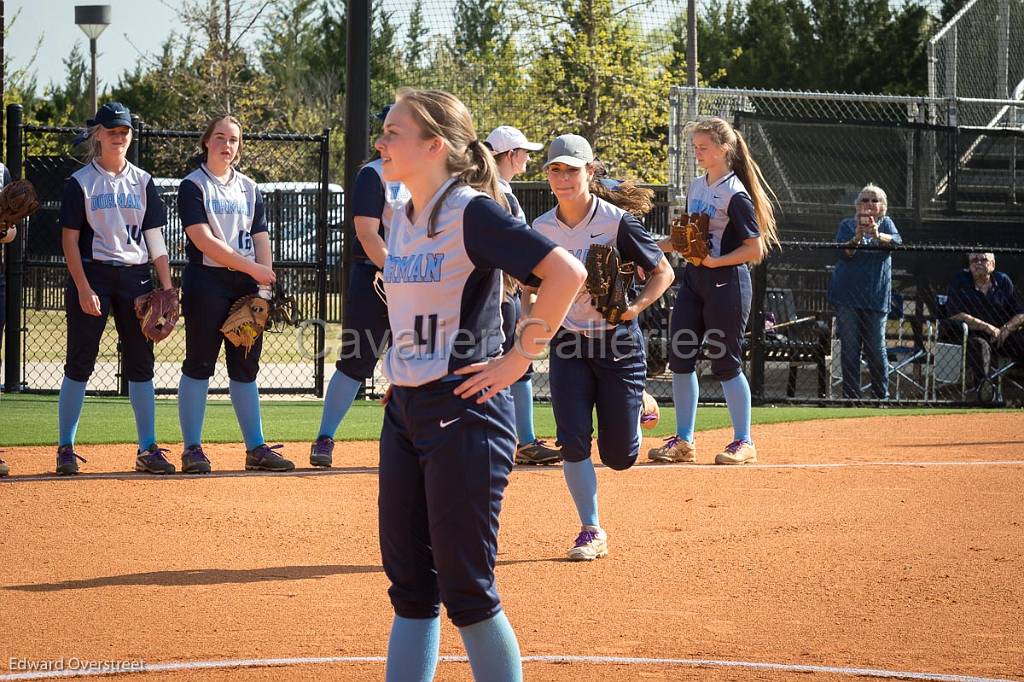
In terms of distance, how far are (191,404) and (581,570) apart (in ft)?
10.5

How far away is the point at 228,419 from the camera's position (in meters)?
10.9

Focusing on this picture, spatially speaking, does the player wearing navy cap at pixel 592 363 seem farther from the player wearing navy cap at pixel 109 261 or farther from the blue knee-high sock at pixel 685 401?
the player wearing navy cap at pixel 109 261

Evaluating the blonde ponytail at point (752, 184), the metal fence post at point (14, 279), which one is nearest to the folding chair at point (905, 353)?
the blonde ponytail at point (752, 184)

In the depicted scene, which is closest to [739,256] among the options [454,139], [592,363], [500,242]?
[592,363]

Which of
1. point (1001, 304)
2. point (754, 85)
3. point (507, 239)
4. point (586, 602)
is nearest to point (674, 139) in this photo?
point (1001, 304)

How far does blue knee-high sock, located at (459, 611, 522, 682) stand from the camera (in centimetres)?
337

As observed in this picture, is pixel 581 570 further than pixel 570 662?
Yes

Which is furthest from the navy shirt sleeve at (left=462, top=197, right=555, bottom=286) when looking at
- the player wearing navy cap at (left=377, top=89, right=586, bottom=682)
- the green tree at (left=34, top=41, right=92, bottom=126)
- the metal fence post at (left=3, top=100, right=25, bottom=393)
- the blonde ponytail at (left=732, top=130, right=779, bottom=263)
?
Result: the green tree at (left=34, top=41, right=92, bottom=126)

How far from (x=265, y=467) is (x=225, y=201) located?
1.74m

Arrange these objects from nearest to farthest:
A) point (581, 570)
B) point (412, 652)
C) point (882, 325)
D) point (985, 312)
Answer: point (412, 652), point (581, 570), point (882, 325), point (985, 312)

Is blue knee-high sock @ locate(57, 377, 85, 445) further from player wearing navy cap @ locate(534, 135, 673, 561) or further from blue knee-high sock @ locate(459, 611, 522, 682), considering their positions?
blue knee-high sock @ locate(459, 611, 522, 682)

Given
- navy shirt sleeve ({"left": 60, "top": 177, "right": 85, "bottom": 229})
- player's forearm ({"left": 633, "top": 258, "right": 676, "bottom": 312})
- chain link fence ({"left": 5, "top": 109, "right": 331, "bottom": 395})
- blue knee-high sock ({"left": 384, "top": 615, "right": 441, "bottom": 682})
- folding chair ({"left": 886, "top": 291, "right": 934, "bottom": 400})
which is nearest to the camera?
blue knee-high sock ({"left": 384, "top": 615, "right": 441, "bottom": 682})

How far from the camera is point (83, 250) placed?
772 centimetres

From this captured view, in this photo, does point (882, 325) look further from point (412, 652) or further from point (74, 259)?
point (412, 652)
